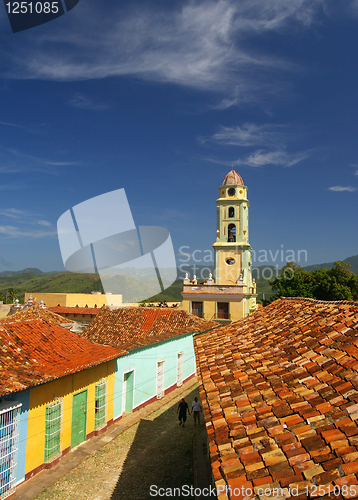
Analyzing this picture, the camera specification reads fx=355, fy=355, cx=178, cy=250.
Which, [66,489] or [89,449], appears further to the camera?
[89,449]

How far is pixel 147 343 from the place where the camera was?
12938 millimetres

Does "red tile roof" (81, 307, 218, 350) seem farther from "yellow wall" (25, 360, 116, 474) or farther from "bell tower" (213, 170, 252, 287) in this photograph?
"bell tower" (213, 170, 252, 287)

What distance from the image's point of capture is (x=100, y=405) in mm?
10375

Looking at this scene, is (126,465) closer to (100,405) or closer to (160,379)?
(100,405)

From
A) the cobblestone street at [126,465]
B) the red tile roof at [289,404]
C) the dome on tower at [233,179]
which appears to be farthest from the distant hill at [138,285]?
the red tile roof at [289,404]

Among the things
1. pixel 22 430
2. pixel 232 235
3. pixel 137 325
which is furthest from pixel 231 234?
pixel 22 430

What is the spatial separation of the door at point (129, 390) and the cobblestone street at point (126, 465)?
1.41ft

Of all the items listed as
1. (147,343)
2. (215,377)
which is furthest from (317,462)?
(147,343)

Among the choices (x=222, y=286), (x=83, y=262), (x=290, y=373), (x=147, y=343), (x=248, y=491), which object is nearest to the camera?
(x=248, y=491)

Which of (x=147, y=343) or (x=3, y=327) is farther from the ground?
(x=3, y=327)

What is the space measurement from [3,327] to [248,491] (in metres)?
8.09

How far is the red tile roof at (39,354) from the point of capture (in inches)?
291

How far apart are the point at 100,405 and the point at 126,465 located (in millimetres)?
2200

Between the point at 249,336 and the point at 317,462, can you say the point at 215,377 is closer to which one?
the point at 249,336
